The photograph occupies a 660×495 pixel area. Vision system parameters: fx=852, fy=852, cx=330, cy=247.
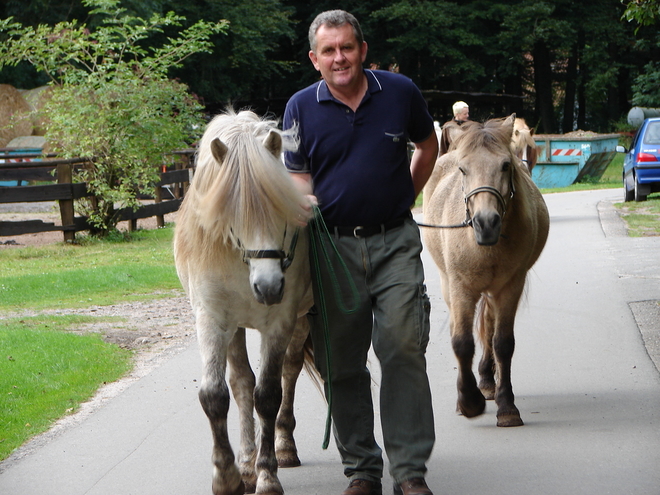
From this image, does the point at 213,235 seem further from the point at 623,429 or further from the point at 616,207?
the point at 616,207

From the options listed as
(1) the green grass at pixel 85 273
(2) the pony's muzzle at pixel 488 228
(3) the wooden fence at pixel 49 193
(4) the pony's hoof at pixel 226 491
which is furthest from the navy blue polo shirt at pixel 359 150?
(3) the wooden fence at pixel 49 193

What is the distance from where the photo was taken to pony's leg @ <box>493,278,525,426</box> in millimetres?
5242

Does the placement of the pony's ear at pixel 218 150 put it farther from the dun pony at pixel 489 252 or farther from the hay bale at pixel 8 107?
the hay bale at pixel 8 107

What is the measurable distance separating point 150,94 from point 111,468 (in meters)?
11.8

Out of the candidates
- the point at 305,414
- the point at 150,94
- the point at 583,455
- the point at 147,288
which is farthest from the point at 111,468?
the point at 150,94

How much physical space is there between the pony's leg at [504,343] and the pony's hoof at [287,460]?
4.47ft

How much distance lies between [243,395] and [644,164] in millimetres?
16965

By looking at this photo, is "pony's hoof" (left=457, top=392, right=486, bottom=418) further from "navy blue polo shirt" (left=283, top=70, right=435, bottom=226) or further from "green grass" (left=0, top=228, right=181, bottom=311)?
"green grass" (left=0, top=228, right=181, bottom=311)

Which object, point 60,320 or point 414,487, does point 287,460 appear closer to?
point 414,487

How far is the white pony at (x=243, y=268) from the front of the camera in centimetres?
357

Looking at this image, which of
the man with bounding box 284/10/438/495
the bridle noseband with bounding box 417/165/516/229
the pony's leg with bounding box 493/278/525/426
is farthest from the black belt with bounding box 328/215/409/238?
the pony's leg with bounding box 493/278/525/426

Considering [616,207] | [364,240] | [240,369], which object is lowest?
[616,207]

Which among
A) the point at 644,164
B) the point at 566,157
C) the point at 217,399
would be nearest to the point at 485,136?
the point at 217,399

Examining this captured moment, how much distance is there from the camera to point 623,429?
501cm
